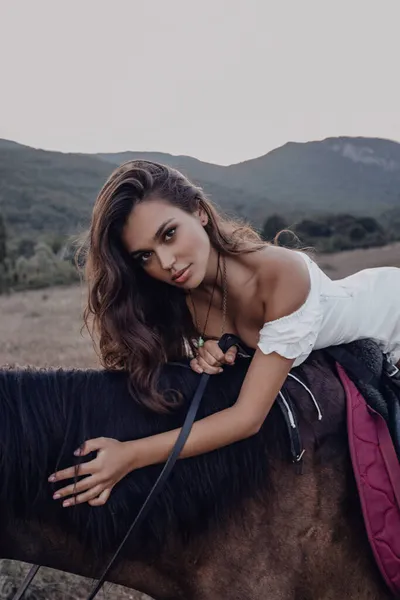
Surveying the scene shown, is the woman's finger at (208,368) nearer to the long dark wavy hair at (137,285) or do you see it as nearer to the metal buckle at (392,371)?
the long dark wavy hair at (137,285)

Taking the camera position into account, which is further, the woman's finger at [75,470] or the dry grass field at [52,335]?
the dry grass field at [52,335]

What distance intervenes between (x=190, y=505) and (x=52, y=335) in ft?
25.4

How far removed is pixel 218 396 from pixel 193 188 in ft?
2.23

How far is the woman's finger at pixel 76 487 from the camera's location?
1672mm

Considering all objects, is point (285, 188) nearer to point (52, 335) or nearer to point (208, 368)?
point (52, 335)

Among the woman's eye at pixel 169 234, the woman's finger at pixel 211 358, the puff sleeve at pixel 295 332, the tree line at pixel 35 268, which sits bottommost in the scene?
the tree line at pixel 35 268

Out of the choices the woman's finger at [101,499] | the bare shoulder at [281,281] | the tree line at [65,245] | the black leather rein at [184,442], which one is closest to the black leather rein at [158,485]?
the black leather rein at [184,442]

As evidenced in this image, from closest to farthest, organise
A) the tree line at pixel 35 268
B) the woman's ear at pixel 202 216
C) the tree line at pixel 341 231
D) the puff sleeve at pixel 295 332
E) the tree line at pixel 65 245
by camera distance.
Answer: the puff sleeve at pixel 295 332 → the woman's ear at pixel 202 216 → the tree line at pixel 35 268 → the tree line at pixel 65 245 → the tree line at pixel 341 231

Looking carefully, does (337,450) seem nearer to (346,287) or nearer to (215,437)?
(215,437)

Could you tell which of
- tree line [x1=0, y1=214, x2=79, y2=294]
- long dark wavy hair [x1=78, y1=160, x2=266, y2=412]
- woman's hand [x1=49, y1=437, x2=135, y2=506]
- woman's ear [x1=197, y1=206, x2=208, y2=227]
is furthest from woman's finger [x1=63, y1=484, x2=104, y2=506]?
tree line [x1=0, y1=214, x2=79, y2=294]

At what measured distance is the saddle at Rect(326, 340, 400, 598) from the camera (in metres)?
1.84

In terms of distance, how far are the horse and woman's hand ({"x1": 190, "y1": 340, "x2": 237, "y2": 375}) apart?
0.11 ft

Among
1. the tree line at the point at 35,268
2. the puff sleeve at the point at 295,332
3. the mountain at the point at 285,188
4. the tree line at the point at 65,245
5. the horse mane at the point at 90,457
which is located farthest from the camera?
the mountain at the point at 285,188

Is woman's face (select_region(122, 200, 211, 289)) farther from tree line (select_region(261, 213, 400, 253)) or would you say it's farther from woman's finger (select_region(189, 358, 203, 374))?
tree line (select_region(261, 213, 400, 253))
